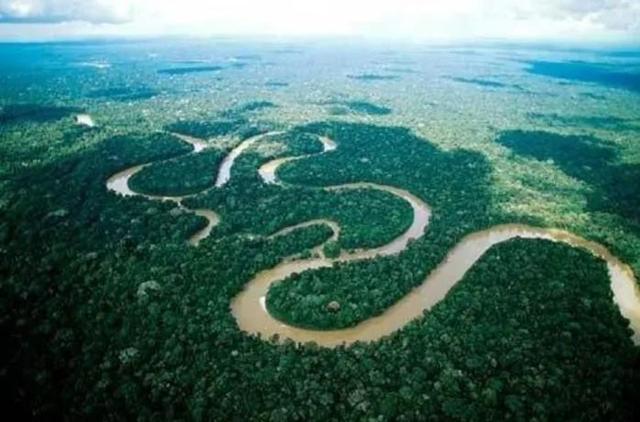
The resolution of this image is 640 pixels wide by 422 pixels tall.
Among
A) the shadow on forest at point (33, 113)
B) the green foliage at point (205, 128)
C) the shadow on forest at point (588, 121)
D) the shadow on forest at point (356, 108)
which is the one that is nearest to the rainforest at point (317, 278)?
the green foliage at point (205, 128)

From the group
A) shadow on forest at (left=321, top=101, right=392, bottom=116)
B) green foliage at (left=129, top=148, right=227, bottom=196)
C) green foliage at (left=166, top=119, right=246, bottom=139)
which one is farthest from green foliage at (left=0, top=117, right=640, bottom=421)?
shadow on forest at (left=321, top=101, right=392, bottom=116)

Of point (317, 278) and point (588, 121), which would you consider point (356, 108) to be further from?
point (317, 278)

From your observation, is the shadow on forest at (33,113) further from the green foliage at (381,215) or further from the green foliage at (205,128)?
the green foliage at (381,215)

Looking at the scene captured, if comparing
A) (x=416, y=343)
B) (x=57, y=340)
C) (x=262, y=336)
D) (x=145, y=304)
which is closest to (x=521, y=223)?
(x=416, y=343)

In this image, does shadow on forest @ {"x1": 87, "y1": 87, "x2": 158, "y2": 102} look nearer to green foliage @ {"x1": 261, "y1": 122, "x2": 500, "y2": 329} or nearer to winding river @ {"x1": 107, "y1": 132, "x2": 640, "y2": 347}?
green foliage @ {"x1": 261, "y1": 122, "x2": 500, "y2": 329}

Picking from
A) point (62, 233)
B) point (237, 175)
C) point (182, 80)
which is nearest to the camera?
point (62, 233)

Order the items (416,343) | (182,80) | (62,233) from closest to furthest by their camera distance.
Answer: (416,343)
(62,233)
(182,80)

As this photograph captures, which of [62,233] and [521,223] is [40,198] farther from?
[521,223]
